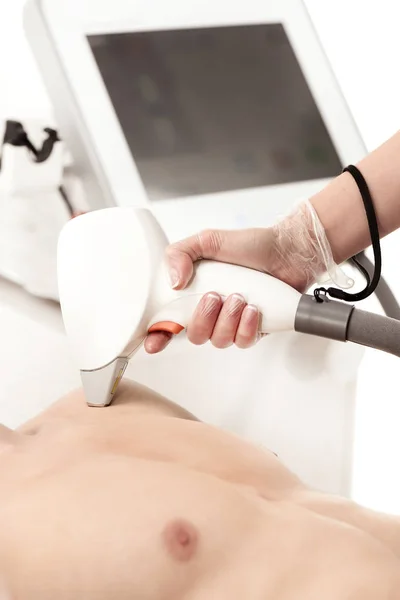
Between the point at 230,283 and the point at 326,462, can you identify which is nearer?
the point at 230,283

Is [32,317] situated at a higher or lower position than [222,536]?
higher

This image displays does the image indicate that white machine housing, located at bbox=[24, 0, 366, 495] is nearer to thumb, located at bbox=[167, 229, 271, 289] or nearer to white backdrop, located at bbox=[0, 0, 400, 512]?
white backdrop, located at bbox=[0, 0, 400, 512]

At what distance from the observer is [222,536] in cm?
65

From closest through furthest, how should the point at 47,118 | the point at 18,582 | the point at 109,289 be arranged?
the point at 18,582
the point at 109,289
the point at 47,118

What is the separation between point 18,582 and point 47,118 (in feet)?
2.87

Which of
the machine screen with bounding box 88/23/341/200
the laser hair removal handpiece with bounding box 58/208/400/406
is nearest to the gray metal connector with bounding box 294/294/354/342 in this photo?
the laser hair removal handpiece with bounding box 58/208/400/406

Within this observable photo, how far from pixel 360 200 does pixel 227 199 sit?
41 cm

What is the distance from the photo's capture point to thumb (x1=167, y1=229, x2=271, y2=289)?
772mm

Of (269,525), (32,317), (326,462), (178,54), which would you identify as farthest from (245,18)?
(269,525)

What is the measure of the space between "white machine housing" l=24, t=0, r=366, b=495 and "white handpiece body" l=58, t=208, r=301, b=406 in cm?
27

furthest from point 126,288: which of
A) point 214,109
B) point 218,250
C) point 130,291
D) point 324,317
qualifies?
point 214,109

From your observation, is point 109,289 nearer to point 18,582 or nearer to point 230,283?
point 230,283

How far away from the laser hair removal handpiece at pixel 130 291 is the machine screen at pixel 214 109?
42 centimetres

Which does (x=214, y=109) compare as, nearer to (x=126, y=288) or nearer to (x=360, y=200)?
(x=360, y=200)
